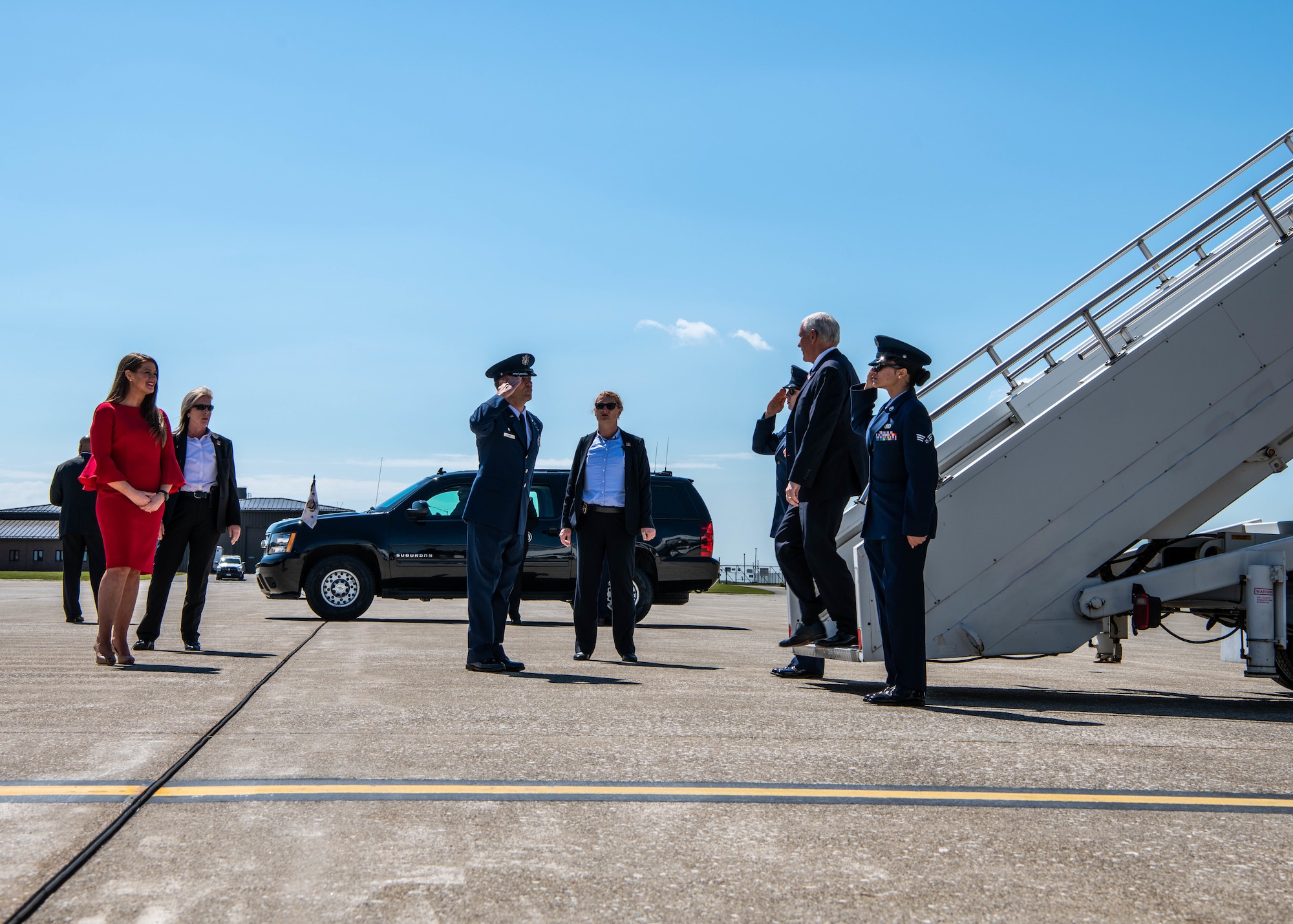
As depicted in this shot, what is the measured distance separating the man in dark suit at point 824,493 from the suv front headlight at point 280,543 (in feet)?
26.9

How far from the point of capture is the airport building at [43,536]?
90.6 meters

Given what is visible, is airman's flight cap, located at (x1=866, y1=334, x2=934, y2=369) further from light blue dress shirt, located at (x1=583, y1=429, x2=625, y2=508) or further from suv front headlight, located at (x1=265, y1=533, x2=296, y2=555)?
suv front headlight, located at (x1=265, y1=533, x2=296, y2=555)

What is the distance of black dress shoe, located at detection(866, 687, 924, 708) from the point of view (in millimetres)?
5418

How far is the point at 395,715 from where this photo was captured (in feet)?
15.5

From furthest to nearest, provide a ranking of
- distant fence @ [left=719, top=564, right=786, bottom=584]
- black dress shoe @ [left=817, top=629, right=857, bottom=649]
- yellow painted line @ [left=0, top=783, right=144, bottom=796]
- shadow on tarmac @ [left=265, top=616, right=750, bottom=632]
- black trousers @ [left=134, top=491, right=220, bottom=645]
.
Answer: distant fence @ [left=719, top=564, right=786, bottom=584]
shadow on tarmac @ [left=265, top=616, right=750, bottom=632]
black trousers @ [left=134, top=491, right=220, bottom=645]
black dress shoe @ [left=817, top=629, right=857, bottom=649]
yellow painted line @ [left=0, top=783, right=144, bottom=796]

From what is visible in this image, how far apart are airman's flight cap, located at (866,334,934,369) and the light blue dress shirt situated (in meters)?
2.35

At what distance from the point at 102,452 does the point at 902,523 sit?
454cm

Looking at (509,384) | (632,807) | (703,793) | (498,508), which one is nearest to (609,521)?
(498,508)

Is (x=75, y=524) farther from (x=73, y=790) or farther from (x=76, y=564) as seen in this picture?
(x=73, y=790)

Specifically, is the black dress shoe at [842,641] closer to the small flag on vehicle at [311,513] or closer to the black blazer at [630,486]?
the black blazer at [630,486]

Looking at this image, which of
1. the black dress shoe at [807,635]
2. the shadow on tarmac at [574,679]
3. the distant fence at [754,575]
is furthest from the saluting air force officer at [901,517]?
the distant fence at [754,575]

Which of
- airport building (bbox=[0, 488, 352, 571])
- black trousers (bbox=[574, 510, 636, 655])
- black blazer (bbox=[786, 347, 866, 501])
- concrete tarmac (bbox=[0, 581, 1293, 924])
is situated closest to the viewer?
concrete tarmac (bbox=[0, 581, 1293, 924])

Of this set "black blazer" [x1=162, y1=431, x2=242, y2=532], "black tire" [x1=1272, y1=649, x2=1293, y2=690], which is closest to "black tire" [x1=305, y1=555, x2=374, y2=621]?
"black blazer" [x1=162, y1=431, x2=242, y2=532]

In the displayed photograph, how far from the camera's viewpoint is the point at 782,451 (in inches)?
279
